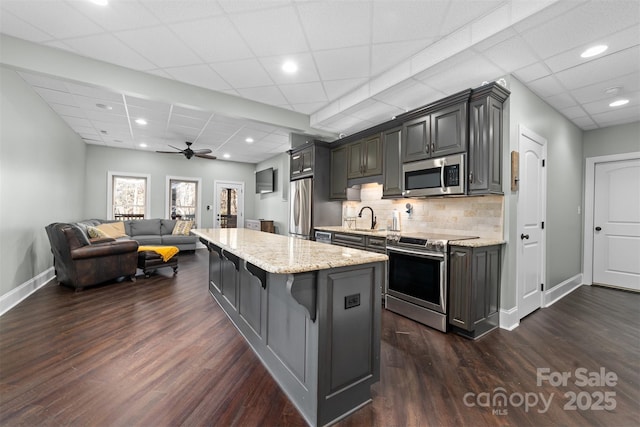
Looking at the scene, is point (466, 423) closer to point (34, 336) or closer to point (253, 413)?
point (253, 413)

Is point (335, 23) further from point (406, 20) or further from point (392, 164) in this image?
point (392, 164)

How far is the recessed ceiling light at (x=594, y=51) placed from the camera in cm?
232

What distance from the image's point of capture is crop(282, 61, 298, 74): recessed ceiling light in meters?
2.97

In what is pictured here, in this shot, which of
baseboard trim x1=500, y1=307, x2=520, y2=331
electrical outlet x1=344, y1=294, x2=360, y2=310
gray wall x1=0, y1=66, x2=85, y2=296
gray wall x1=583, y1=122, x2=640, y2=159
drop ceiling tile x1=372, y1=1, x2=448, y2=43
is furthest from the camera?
gray wall x1=583, y1=122, x2=640, y2=159

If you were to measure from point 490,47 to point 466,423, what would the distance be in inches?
115

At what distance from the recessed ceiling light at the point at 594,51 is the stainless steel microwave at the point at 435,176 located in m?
1.32

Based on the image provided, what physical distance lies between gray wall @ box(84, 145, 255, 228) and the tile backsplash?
545 cm

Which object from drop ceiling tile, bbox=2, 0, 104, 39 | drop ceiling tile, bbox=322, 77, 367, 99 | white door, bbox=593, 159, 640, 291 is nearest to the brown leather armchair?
drop ceiling tile, bbox=2, 0, 104, 39

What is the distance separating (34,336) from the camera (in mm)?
2391

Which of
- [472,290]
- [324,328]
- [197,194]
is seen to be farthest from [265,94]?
[197,194]

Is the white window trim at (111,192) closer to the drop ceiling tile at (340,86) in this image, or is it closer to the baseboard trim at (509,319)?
the drop ceiling tile at (340,86)

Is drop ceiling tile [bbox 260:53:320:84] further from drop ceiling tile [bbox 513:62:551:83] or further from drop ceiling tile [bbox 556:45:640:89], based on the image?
drop ceiling tile [bbox 556:45:640:89]

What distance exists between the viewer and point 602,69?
266 centimetres

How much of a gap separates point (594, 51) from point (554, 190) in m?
1.85
